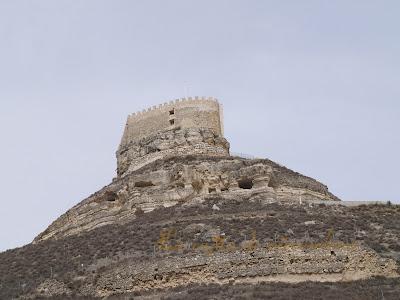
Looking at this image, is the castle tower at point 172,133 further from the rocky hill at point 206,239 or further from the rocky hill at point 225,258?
the rocky hill at point 225,258

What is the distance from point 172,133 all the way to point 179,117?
67.7 inches

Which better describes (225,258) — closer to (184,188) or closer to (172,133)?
(184,188)

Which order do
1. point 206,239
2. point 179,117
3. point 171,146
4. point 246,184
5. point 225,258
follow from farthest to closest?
point 179,117, point 171,146, point 246,184, point 206,239, point 225,258

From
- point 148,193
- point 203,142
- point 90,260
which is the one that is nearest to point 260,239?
point 90,260

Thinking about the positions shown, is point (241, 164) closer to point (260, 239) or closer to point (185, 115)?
point (185, 115)

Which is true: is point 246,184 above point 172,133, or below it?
below

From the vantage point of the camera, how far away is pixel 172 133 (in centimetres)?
6222

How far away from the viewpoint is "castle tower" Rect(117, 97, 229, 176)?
61.5 metres

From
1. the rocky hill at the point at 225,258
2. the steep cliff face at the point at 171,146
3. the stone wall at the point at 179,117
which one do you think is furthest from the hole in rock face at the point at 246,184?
the stone wall at the point at 179,117

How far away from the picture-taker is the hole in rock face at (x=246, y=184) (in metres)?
54.6

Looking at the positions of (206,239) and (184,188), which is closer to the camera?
(206,239)

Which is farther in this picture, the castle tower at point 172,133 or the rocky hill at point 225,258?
the castle tower at point 172,133

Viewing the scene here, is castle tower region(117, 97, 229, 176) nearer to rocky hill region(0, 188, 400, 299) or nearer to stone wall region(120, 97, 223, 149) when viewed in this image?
stone wall region(120, 97, 223, 149)

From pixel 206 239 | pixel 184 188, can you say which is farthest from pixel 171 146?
pixel 206 239
